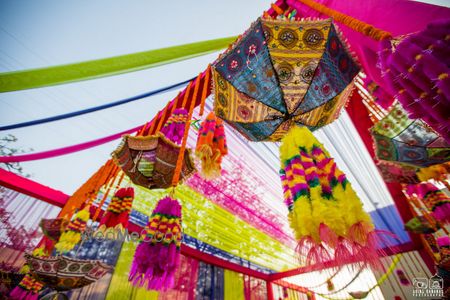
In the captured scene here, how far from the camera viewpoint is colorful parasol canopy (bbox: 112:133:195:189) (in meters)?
1.87

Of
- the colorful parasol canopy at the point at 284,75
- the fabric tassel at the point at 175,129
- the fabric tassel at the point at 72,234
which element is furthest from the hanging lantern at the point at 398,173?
the fabric tassel at the point at 72,234

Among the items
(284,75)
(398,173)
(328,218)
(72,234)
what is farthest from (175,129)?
(398,173)

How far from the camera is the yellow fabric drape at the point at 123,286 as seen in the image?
388 cm

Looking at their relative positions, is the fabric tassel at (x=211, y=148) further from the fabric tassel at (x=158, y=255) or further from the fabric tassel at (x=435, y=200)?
the fabric tassel at (x=435, y=200)

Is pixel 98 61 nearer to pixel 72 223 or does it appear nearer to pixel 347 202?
pixel 72 223

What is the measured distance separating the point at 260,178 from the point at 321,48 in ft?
8.68

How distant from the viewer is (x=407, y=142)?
6.42 feet

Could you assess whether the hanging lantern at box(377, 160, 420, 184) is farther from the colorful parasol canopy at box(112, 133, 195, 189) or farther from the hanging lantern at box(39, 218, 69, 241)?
the hanging lantern at box(39, 218, 69, 241)

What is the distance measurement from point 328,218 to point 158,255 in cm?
104

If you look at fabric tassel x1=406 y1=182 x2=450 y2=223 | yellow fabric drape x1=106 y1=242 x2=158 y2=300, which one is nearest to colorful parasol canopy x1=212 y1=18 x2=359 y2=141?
fabric tassel x1=406 y1=182 x2=450 y2=223

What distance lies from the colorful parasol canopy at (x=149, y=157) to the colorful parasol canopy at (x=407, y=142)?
2099 mm

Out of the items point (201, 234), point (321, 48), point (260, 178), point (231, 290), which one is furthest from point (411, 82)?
point (231, 290)

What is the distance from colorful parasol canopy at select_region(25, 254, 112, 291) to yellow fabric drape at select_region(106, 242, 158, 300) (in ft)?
8.16

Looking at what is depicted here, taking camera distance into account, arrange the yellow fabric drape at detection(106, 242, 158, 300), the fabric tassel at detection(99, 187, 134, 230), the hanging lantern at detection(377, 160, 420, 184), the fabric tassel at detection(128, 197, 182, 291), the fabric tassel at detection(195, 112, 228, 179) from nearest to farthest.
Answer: the fabric tassel at detection(128, 197, 182, 291)
the fabric tassel at detection(195, 112, 228, 179)
the fabric tassel at detection(99, 187, 134, 230)
the hanging lantern at detection(377, 160, 420, 184)
the yellow fabric drape at detection(106, 242, 158, 300)
